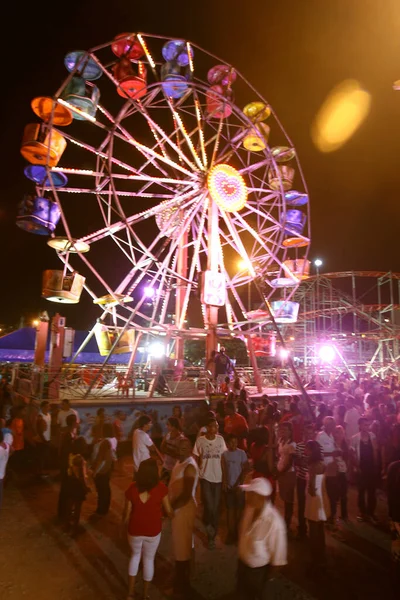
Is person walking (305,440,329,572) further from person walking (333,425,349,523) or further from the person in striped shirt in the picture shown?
person walking (333,425,349,523)

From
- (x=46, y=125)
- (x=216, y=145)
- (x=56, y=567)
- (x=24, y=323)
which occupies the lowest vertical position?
(x=56, y=567)

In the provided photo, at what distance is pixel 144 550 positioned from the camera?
14.4 ft

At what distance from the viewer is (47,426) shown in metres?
9.14

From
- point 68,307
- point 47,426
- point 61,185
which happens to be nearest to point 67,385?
point 47,426

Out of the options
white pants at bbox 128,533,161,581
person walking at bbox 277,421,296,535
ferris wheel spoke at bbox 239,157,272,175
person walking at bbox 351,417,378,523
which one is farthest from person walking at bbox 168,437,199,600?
ferris wheel spoke at bbox 239,157,272,175

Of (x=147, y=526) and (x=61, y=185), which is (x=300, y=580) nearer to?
(x=147, y=526)

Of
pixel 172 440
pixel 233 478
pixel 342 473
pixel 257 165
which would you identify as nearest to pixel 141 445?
pixel 172 440

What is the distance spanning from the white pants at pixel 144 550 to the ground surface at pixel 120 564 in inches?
18.7

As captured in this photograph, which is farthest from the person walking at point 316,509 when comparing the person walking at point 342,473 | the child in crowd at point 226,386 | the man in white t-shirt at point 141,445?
the child in crowd at point 226,386

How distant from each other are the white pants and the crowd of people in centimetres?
1

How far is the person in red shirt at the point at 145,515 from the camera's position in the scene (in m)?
4.26

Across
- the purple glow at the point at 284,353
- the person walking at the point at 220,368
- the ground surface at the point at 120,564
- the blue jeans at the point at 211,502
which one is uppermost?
the purple glow at the point at 284,353

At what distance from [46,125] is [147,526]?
1225 cm

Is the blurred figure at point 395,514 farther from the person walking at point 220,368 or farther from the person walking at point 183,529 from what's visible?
the person walking at point 220,368
